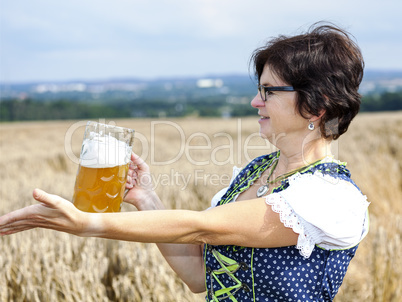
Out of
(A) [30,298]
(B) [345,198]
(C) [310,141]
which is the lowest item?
(A) [30,298]

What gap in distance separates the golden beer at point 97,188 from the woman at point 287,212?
24 centimetres

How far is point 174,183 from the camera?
16.3 feet

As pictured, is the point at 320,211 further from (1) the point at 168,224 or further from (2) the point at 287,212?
(1) the point at 168,224

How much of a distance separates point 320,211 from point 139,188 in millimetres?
833

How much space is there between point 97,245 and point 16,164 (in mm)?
5339

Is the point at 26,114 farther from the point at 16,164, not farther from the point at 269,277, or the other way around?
the point at 269,277

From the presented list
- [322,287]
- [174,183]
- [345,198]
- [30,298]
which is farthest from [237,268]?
[174,183]

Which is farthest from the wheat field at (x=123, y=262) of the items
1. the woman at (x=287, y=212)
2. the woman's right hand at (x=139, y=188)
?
the woman at (x=287, y=212)

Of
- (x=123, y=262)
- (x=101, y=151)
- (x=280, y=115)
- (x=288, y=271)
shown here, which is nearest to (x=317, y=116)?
(x=280, y=115)

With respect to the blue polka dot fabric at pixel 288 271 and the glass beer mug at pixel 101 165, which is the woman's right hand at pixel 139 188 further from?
the blue polka dot fabric at pixel 288 271

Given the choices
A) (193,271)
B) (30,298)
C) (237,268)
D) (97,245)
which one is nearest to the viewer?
(237,268)

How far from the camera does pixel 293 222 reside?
4.98ft

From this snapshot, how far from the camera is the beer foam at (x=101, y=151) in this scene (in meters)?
1.65

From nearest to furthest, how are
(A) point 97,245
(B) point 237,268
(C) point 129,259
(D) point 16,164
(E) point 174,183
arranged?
(B) point 237,268 < (C) point 129,259 < (A) point 97,245 < (E) point 174,183 < (D) point 16,164
